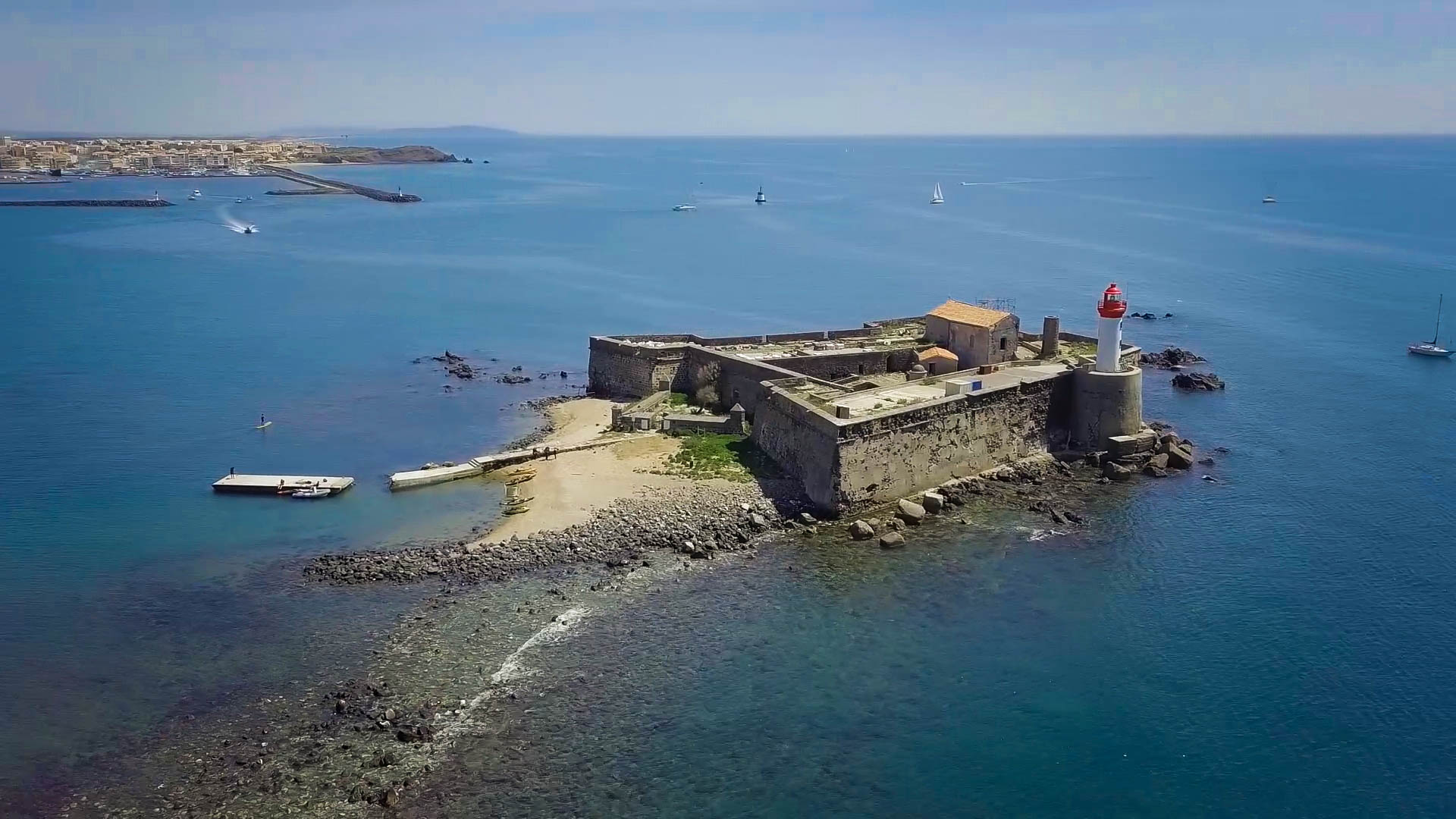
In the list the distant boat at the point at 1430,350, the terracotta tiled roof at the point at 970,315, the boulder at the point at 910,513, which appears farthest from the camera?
the distant boat at the point at 1430,350

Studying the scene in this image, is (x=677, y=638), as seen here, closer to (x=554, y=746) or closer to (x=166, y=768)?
(x=554, y=746)

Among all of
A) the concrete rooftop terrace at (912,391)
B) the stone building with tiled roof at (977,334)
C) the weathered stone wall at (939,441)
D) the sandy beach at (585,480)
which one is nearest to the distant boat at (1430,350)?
the concrete rooftop terrace at (912,391)

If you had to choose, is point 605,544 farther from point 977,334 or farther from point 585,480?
point 977,334

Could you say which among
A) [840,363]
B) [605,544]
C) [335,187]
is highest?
[335,187]

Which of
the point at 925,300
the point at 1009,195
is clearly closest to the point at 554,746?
the point at 925,300

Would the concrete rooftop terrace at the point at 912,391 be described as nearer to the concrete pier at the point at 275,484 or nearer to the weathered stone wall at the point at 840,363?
the weathered stone wall at the point at 840,363

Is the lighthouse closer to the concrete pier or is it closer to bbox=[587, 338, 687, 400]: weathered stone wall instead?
bbox=[587, 338, 687, 400]: weathered stone wall

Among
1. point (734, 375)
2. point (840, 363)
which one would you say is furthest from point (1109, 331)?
point (734, 375)
